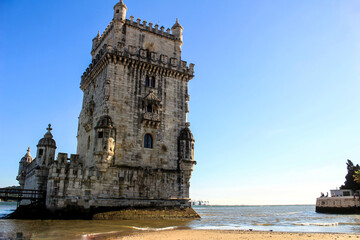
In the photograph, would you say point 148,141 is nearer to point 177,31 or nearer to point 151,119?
point 151,119

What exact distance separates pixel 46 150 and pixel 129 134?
32.0 feet

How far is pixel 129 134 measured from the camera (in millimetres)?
27422

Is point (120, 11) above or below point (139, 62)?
above

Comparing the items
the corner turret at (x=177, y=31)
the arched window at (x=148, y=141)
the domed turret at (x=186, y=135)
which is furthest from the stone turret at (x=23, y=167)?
the corner turret at (x=177, y=31)

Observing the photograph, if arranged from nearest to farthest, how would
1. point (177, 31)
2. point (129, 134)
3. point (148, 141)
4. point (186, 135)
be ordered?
point (129, 134)
point (148, 141)
point (186, 135)
point (177, 31)

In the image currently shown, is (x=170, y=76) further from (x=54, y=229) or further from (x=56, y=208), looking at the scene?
(x=54, y=229)

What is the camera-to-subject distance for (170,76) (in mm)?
31562

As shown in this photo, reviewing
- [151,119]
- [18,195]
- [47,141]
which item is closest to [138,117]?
[151,119]

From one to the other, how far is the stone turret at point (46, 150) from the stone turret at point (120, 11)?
14.3 m

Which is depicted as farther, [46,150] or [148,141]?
[46,150]

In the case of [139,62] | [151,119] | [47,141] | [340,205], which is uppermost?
[139,62]

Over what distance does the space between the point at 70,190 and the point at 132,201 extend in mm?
5353

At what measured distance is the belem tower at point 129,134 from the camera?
25.2 meters

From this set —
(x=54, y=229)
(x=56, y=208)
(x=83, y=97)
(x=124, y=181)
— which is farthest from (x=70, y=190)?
(x=83, y=97)
